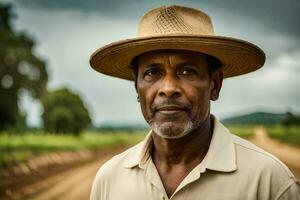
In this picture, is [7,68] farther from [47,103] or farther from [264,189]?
[264,189]

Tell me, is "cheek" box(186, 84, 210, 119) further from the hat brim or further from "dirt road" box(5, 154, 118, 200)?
"dirt road" box(5, 154, 118, 200)

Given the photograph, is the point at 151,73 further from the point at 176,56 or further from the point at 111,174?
the point at 111,174

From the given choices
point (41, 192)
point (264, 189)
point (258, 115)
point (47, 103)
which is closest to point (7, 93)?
point (47, 103)

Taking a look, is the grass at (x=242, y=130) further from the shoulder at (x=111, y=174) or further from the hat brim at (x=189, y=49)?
the shoulder at (x=111, y=174)

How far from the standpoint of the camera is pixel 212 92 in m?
1.59

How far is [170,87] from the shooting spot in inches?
56.2

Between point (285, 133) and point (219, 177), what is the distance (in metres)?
2.89

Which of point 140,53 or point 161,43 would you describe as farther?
point 140,53

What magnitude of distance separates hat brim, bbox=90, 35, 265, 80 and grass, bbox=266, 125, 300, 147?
8.13 ft

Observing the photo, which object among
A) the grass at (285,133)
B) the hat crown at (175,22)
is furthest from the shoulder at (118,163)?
the grass at (285,133)

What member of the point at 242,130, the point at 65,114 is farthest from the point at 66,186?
the point at 242,130

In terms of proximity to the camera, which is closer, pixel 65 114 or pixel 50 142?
pixel 65 114

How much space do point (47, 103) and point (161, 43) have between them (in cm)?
349

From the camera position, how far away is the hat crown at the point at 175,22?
1489 mm
